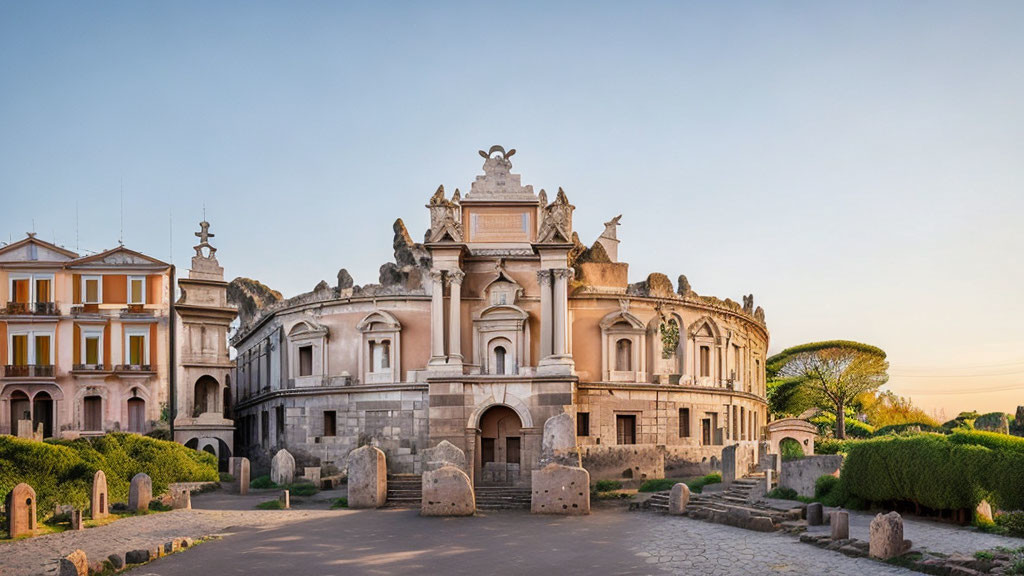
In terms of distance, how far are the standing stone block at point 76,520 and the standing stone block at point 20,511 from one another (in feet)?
3.89

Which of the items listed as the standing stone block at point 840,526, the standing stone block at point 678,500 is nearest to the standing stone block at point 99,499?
the standing stone block at point 678,500

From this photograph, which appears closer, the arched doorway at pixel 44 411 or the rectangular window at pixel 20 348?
the rectangular window at pixel 20 348

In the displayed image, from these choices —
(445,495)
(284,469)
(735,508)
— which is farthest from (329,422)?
(735,508)

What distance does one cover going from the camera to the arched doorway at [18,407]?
41750 mm

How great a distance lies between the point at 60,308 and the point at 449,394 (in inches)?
815

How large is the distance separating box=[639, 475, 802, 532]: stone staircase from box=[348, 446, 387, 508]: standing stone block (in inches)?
Answer: 355

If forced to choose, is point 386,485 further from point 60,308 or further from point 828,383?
point 828,383

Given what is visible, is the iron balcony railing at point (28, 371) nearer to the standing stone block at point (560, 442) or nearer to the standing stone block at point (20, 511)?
the standing stone block at point (20, 511)

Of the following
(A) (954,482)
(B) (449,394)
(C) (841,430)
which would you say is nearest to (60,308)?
(B) (449,394)

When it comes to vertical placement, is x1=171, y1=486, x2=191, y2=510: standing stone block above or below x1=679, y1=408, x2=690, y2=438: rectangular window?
below

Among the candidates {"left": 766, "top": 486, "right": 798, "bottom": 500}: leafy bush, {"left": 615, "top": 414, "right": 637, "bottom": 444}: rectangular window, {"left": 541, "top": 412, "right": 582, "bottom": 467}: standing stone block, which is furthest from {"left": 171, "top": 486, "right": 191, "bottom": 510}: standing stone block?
{"left": 766, "top": 486, "right": 798, "bottom": 500}: leafy bush

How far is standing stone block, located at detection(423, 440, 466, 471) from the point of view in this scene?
3134 centimetres

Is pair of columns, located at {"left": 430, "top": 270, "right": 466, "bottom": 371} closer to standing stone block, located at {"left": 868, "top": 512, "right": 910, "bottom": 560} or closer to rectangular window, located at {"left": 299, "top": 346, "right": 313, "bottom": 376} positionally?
rectangular window, located at {"left": 299, "top": 346, "right": 313, "bottom": 376}

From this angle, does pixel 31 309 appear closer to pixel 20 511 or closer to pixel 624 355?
pixel 20 511
